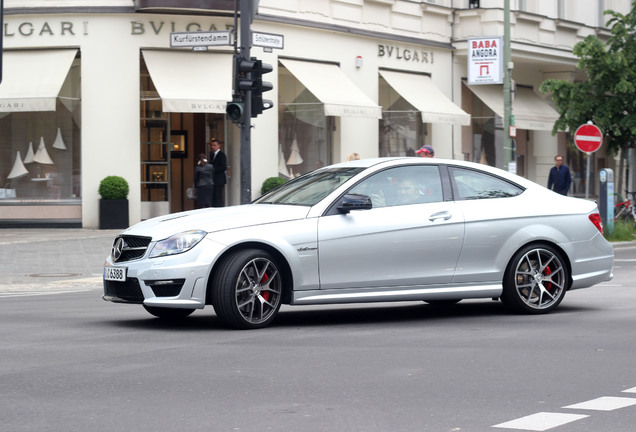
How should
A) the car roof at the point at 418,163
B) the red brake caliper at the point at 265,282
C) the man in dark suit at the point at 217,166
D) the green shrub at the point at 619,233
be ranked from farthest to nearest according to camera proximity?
1. the man in dark suit at the point at 217,166
2. the green shrub at the point at 619,233
3. the car roof at the point at 418,163
4. the red brake caliper at the point at 265,282

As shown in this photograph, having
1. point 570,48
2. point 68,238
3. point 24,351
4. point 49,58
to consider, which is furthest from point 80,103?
point 24,351

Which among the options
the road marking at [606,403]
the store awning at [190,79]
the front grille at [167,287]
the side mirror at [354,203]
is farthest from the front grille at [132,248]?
the store awning at [190,79]

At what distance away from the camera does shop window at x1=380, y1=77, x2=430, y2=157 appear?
31.3 m

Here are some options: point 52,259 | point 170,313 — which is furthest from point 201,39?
point 170,313

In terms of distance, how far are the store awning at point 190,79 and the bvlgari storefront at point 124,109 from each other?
0.03 meters

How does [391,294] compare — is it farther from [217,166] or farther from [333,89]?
[333,89]

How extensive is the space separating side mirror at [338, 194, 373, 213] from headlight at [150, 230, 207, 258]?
1263 millimetres

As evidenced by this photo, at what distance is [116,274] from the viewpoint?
10.1 meters

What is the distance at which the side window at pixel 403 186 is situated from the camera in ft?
34.7

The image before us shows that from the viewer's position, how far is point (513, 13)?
108 ft

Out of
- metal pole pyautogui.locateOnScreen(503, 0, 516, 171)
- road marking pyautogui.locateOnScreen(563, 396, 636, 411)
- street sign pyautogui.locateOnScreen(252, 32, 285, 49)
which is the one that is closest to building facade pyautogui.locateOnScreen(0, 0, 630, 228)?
metal pole pyautogui.locateOnScreen(503, 0, 516, 171)

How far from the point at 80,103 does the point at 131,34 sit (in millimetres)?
1915

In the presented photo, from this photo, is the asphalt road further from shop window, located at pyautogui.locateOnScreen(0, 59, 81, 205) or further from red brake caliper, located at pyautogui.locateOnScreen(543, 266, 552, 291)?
shop window, located at pyautogui.locateOnScreen(0, 59, 81, 205)

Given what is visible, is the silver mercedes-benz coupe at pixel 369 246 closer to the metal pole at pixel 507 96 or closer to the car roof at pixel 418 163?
the car roof at pixel 418 163
